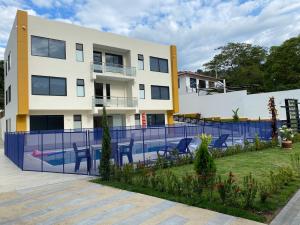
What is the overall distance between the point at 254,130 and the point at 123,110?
43.5 feet

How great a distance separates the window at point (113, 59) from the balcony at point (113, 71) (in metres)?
0.28

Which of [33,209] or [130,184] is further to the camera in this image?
[130,184]

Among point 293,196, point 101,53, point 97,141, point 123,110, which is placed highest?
point 101,53

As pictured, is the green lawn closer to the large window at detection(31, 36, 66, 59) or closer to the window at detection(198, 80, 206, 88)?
the large window at detection(31, 36, 66, 59)

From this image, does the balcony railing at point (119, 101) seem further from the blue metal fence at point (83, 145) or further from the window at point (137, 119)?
the blue metal fence at point (83, 145)

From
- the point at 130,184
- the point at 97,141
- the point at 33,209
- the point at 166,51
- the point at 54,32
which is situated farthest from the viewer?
the point at 166,51

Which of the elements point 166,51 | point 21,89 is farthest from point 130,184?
point 166,51

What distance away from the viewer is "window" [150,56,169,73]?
31.2 m

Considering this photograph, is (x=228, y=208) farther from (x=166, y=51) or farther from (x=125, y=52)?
(x=166, y=51)

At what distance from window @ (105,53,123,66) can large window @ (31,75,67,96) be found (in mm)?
6495

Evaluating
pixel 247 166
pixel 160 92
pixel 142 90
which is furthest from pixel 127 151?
pixel 160 92

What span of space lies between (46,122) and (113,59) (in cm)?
1027

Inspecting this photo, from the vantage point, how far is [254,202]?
243 inches

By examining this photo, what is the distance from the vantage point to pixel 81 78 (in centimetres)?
2497
